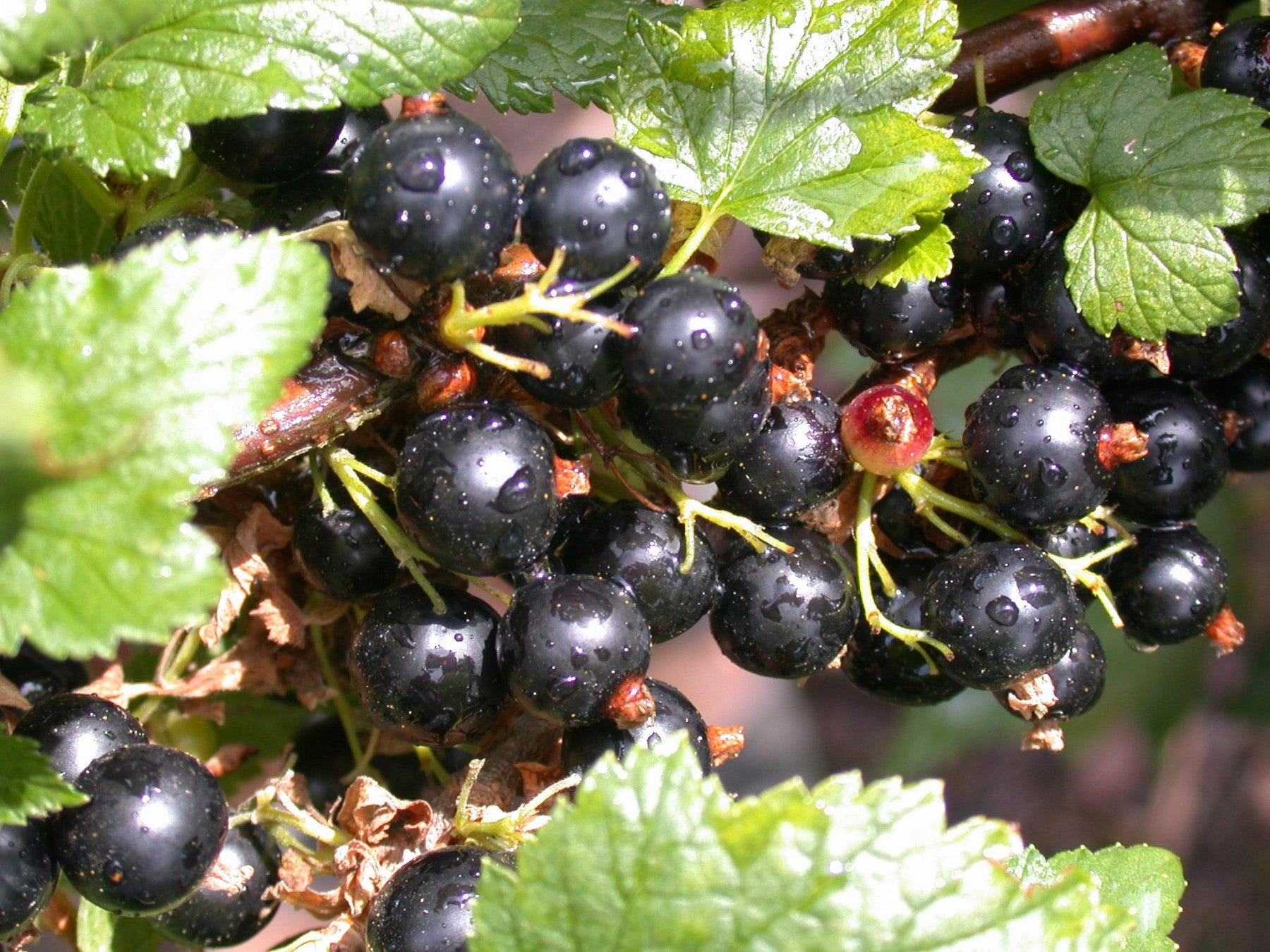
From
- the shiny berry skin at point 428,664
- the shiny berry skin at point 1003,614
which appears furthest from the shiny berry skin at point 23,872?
the shiny berry skin at point 1003,614

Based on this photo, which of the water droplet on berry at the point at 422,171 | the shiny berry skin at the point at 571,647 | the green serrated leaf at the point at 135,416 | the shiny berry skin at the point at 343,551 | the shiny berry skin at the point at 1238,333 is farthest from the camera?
the shiny berry skin at the point at 1238,333

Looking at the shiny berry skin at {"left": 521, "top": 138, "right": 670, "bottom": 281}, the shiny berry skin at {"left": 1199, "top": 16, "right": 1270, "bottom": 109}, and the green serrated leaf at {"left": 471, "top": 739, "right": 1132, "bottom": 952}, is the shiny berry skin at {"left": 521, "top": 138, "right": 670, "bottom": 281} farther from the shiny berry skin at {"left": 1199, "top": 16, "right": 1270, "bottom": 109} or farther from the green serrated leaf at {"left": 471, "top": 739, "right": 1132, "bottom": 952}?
the shiny berry skin at {"left": 1199, "top": 16, "right": 1270, "bottom": 109}

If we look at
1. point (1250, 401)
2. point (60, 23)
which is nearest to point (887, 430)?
point (1250, 401)

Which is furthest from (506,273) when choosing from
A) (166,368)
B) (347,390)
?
(166,368)

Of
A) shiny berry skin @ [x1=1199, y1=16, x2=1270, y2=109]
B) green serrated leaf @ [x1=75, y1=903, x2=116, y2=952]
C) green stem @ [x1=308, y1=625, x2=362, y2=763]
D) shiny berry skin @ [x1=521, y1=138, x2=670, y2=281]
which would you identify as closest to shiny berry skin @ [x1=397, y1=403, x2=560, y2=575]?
shiny berry skin @ [x1=521, y1=138, x2=670, y2=281]

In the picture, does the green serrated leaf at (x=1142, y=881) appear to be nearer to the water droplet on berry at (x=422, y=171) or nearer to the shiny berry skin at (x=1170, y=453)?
the shiny berry skin at (x=1170, y=453)
